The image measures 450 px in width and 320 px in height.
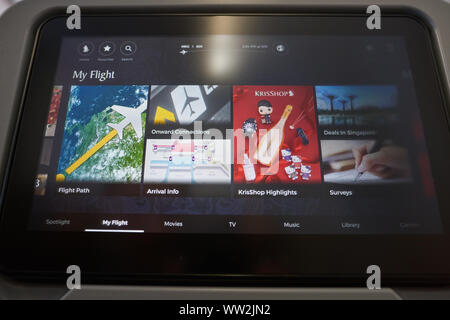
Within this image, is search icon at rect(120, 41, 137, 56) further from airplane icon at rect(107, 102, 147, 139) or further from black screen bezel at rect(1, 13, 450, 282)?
black screen bezel at rect(1, 13, 450, 282)

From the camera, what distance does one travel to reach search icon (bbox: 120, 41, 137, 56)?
571 mm

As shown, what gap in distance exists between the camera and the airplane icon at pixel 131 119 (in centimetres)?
52

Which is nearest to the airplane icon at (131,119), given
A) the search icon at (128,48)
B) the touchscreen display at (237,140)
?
the touchscreen display at (237,140)

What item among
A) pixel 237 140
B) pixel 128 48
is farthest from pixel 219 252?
pixel 128 48

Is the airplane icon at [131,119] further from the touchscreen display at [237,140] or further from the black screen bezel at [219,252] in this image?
the black screen bezel at [219,252]

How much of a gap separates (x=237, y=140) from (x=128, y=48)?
0.30 meters

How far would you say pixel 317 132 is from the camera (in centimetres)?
51

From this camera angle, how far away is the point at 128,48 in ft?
1.89

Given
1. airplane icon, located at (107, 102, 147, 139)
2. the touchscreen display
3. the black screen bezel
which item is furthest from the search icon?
the black screen bezel

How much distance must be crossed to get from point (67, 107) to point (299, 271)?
20.2 inches

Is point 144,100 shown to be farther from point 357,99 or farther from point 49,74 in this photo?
point 357,99

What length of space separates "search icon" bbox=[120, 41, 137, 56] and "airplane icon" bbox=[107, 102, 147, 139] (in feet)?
0.41

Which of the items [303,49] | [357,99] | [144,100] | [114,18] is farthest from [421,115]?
[114,18]

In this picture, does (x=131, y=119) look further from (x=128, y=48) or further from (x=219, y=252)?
(x=219, y=252)
